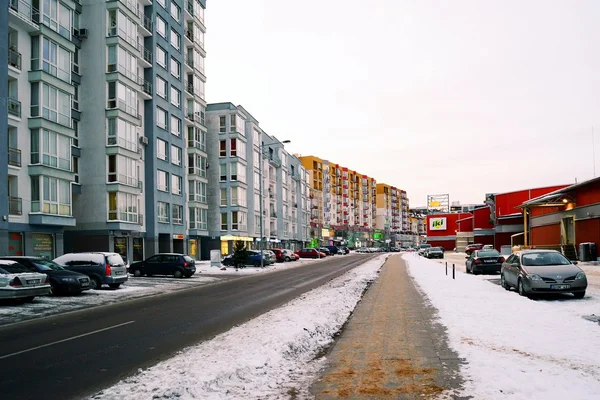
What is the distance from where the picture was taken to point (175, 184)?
163ft

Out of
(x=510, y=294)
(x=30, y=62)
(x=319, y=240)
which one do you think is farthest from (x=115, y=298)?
(x=319, y=240)

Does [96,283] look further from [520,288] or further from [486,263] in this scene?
[486,263]

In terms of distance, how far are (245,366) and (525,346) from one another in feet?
15.5

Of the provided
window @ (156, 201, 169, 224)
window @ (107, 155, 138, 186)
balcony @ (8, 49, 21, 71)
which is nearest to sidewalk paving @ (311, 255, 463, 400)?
balcony @ (8, 49, 21, 71)

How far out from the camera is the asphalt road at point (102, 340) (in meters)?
7.10

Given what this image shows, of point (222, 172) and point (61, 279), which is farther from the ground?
point (222, 172)

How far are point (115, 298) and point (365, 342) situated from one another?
12.9 m

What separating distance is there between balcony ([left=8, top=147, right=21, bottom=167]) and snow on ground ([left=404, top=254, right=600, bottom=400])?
2527 cm

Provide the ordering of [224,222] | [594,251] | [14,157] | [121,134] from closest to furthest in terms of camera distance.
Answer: [14,157]
[594,251]
[121,134]
[224,222]

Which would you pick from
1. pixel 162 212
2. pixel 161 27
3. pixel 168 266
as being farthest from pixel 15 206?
pixel 161 27

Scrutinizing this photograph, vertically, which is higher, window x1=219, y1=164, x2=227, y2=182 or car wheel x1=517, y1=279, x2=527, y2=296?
window x1=219, y1=164, x2=227, y2=182

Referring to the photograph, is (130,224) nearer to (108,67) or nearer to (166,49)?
(108,67)

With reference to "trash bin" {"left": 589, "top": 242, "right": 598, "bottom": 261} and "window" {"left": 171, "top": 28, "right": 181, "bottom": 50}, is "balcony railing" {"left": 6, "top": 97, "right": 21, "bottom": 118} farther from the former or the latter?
"trash bin" {"left": 589, "top": 242, "right": 598, "bottom": 261}

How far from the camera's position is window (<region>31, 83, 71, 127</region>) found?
3092cm
